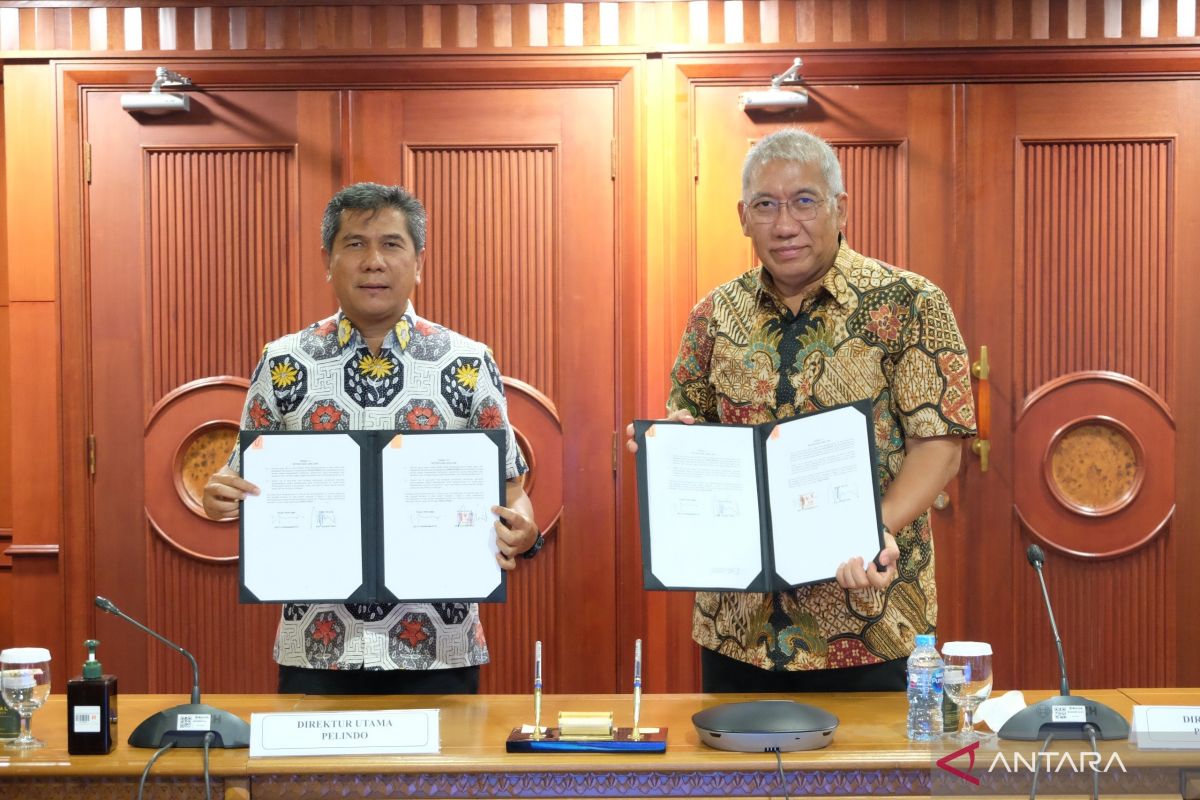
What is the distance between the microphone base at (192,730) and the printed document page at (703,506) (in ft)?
2.41

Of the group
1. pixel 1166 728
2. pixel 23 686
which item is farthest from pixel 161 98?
pixel 1166 728

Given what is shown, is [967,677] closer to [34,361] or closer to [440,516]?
[440,516]

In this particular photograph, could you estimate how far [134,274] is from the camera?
3.96 meters

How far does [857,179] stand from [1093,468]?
1248mm

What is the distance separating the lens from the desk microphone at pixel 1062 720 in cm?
179

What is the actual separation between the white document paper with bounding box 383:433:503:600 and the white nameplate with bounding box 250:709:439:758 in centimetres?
35

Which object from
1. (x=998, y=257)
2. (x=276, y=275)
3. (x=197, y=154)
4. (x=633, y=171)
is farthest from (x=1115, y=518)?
(x=197, y=154)

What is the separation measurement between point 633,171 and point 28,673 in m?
2.56

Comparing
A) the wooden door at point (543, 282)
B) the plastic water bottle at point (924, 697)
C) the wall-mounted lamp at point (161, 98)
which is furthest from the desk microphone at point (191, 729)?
the wall-mounted lamp at point (161, 98)

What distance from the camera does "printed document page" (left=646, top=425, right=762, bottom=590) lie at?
2.09 m

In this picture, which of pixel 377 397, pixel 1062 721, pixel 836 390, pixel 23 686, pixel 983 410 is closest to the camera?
pixel 1062 721

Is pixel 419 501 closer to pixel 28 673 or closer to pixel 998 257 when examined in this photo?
pixel 28 673

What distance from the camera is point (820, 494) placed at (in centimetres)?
206

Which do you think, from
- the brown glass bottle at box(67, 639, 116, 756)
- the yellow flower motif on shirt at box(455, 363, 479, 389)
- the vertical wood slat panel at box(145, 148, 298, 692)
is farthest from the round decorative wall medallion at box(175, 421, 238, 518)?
the brown glass bottle at box(67, 639, 116, 756)
